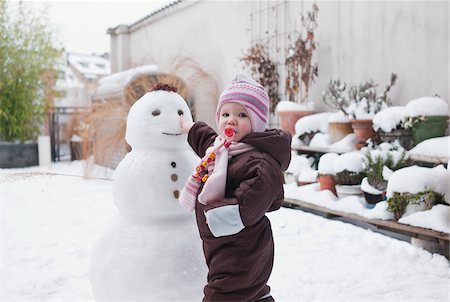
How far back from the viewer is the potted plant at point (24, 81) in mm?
6445

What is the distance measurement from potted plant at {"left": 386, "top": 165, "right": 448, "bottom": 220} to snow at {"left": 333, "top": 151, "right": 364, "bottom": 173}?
513mm

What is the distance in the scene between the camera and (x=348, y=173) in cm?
404

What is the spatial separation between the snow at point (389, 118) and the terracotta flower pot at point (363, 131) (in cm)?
22

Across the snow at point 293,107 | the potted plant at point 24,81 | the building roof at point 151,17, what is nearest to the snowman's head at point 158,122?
the snow at point 293,107

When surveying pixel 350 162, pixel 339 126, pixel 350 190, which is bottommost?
pixel 350 190

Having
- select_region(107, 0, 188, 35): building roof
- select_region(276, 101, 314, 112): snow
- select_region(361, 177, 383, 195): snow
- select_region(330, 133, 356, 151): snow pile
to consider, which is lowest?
select_region(361, 177, 383, 195): snow

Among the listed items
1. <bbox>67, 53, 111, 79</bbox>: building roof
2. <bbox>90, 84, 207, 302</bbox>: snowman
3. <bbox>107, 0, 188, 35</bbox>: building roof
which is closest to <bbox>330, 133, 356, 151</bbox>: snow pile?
<bbox>90, 84, 207, 302</bbox>: snowman

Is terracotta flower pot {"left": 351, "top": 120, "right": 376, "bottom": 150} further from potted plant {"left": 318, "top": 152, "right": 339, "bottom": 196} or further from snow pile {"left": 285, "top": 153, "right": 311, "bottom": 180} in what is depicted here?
snow pile {"left": 285, "top": 153, "right": 311, "bottom": 180}

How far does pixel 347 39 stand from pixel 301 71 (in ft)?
2.14

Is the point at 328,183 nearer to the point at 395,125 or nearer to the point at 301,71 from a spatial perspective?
the point at 395,125

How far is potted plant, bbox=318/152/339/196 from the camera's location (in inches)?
166

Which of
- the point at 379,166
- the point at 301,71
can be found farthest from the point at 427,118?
the point at 301,71

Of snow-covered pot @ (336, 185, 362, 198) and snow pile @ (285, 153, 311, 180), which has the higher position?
snow pile @ (285, 153, 311, 180)

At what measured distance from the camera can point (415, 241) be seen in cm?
341
